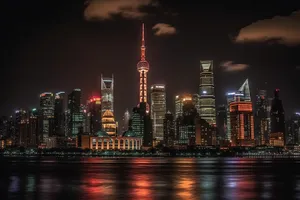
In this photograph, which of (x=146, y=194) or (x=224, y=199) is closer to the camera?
(x=224, y=199)

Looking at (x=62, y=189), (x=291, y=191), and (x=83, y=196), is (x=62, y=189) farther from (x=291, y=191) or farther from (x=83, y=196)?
(x=291, y=191)

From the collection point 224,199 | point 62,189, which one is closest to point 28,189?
point 62,189

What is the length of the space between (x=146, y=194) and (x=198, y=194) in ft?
18.0

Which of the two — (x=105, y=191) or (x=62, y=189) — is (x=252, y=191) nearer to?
(x=105, y=191)

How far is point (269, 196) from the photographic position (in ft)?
161

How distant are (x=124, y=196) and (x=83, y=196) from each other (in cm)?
419

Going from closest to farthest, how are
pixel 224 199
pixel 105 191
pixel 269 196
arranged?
pixel 224 199 → pixel 269 196 → pixel 105 191

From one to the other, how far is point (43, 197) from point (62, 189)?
28.8 ft

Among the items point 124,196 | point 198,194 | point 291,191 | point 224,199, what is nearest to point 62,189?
point 124,196

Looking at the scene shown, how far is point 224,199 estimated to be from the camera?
45.5 m

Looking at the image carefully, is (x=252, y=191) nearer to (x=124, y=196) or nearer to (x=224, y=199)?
(x=224, y=199)

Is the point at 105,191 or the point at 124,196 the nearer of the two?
the point at 124,196

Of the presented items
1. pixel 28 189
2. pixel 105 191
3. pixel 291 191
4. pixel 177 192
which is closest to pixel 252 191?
pixel 291 191

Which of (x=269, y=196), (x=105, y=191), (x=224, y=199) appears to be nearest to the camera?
(x=224, y=199)
